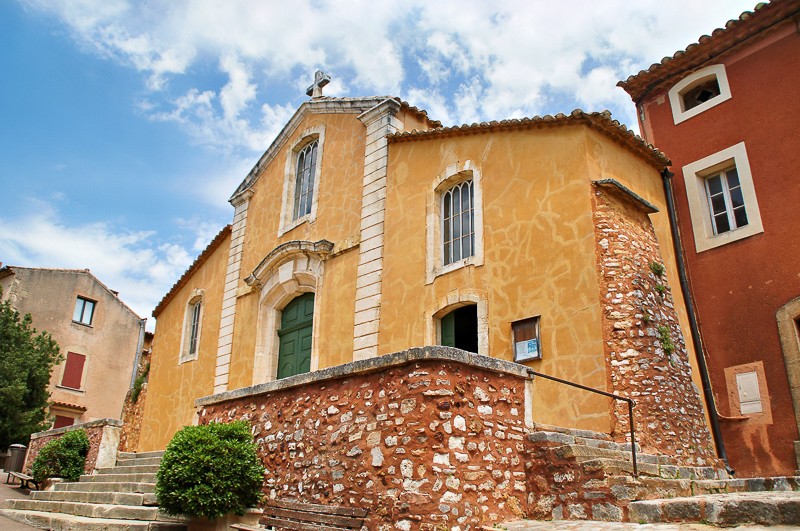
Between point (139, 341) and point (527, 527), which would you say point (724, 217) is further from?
point (139, 341)

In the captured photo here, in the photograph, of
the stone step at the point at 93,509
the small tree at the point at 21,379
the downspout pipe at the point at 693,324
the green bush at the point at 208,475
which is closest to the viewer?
the green bush at the point at 208,475

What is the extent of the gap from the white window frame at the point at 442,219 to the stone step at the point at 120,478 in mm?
5489

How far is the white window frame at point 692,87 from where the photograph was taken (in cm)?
1210

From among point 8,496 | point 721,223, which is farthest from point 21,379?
point 721,223

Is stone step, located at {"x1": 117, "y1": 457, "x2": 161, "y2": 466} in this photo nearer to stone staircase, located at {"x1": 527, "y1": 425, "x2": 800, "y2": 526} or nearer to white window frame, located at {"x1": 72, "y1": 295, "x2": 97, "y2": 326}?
stone staircase, located at {"x1": 527, "y1": 425, "x2": 800, "y2": 526}

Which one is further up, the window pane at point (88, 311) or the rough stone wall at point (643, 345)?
the window pane at point (88, 311)

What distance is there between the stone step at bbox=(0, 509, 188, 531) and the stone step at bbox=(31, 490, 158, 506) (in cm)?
45

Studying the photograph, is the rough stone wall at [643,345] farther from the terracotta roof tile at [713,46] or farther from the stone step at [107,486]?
the stone step at [107,486]

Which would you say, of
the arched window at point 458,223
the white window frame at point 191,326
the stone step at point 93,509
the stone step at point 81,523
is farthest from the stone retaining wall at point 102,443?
the arched window at point 458,223

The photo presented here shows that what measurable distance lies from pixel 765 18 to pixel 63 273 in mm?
25908

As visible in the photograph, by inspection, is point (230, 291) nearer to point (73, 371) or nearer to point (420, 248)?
point (420, 248)

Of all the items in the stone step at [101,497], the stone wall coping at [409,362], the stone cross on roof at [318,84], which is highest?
the stone cross on roof at [318,84]

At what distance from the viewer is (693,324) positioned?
11414 millimetres

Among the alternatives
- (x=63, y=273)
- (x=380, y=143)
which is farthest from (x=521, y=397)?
(x=63, y=273)
